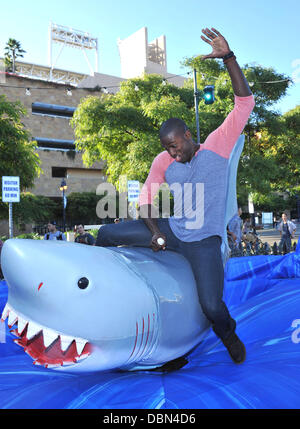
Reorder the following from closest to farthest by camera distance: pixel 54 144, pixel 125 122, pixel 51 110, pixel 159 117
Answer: pixel 159 117
pixel 125 122
pixel 51 110
pixel 54 144

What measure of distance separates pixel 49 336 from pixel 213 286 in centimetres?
90

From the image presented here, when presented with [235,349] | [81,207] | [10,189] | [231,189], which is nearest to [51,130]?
[81,207]

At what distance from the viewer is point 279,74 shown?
58.3ft

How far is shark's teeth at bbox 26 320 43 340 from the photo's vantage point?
175 cm

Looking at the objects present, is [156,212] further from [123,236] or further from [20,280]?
[20,280]

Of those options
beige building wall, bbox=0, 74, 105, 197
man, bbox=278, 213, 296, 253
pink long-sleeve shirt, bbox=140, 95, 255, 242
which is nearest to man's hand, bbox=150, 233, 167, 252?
pink long-sleeve shirt, bbox=140, 95, 255, 242

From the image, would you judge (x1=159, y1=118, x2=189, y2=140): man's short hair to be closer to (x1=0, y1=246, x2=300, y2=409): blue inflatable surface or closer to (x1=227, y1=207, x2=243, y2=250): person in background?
(x1=227, y1=207, x2=243, y2=250): person in background

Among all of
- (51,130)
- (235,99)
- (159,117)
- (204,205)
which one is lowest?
(204,205)

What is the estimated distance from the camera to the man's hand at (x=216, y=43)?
207 centimetres

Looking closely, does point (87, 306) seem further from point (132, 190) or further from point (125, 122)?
point (125, 122)

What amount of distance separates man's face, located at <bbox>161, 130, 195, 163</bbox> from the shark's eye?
0.90 meters

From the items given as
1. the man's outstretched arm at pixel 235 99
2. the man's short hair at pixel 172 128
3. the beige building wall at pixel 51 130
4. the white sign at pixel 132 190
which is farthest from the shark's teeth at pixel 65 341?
the beige building wall at pixel 51 130

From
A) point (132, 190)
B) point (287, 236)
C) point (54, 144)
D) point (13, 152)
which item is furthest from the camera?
point (54, 144)

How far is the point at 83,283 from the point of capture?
5.82ft
